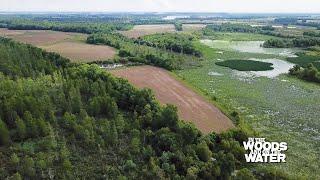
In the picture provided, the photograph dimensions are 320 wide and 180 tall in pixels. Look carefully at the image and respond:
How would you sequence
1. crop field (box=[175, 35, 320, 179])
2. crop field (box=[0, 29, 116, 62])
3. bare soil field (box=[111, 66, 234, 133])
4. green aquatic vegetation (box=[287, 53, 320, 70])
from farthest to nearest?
crop field (box=[0, 29, 116, 62]), green aquatic vegetation (box=[287, 53, 320, 70]), bare soil field (box=[111, 66, 234, 133]), crop field (box=[175, 35, 320, 179])

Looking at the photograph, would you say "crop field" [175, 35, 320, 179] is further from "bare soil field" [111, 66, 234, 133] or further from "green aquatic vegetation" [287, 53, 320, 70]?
"green aquatic vegetation" [287, 53, 320, 70]

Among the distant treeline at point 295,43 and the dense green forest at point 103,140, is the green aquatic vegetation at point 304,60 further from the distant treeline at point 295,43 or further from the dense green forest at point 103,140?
the dense green forest at point 103,140

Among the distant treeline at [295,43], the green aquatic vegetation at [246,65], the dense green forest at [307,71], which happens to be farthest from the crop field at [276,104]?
the distant treeline at [295,43]

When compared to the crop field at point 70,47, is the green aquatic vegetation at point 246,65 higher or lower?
lower

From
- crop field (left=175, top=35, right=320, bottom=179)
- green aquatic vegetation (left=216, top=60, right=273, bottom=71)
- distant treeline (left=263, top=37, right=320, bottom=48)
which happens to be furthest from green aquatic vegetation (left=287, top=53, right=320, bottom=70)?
distant treeline (left=263, top=37, right=320, bottom=48)

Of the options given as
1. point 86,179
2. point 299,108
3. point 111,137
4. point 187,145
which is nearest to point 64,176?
point 86,179

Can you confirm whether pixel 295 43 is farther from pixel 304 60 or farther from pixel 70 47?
pixel 70 47
